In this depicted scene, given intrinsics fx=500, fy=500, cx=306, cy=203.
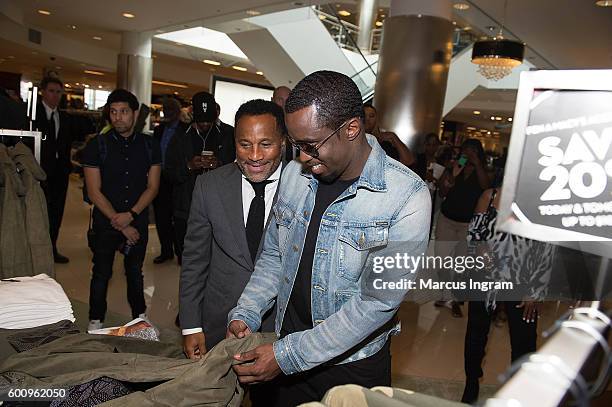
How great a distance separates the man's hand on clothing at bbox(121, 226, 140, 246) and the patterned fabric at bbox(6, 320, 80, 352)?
1677 mm

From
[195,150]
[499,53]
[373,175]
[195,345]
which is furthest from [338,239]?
[499,53]

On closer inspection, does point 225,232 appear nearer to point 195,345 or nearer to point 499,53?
point 195,345

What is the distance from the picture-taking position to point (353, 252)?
4.58ft

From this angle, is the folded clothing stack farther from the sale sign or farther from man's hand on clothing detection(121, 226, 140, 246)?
the sale sign

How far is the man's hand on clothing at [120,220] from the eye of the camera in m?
3.35

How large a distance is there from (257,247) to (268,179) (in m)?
0.26

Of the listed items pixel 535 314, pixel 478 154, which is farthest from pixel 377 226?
pixel 478 154

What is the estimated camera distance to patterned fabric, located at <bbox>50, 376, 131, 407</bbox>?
1277 mm

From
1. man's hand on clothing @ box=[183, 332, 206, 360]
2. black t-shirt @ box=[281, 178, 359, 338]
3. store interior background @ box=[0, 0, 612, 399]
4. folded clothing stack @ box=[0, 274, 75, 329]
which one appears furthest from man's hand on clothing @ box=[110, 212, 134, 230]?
→ black t-shirt @ box=[281, 178, 359, 338]

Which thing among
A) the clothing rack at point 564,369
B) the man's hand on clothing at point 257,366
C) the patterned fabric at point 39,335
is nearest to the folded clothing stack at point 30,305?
the patterned fabric at point 39,335

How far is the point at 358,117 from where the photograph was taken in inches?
54.2

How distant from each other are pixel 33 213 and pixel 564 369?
2.75 m

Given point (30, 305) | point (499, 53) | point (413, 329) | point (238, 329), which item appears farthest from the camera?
point (499, 53)

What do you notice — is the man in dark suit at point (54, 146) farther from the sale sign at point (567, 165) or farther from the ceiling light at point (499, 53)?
the ceiling light at point (499, 53)
